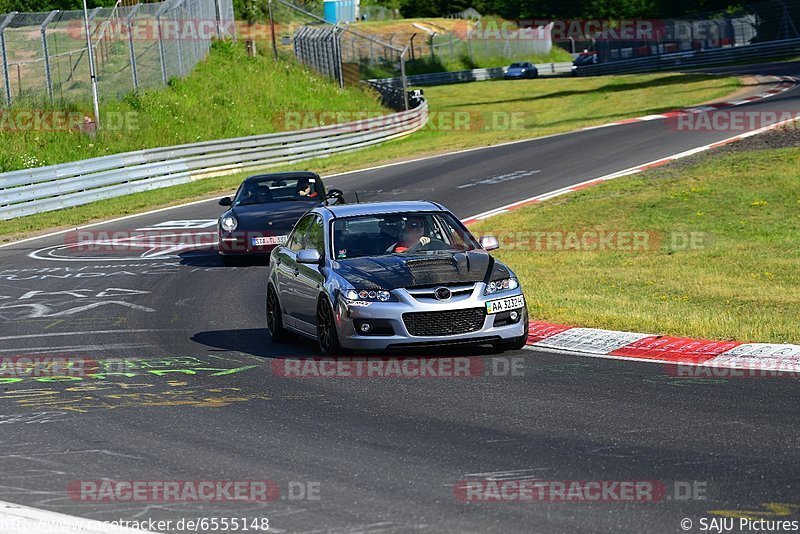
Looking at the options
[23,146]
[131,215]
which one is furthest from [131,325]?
[23,146]

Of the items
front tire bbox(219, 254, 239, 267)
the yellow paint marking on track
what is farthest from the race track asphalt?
front tire bbox(219, 254, 239, 267)

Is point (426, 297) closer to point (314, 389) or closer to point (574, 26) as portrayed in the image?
point (314, 389)

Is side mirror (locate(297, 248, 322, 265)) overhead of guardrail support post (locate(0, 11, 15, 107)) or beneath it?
beneath

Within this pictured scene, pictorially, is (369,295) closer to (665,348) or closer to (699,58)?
(665,348)

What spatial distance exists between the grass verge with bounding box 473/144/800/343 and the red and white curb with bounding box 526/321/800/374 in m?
0.36

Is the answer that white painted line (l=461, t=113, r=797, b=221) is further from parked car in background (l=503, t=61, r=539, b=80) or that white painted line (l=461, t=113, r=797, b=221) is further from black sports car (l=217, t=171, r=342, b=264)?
parked car in background (l=503, t=61, r=539, b=80)

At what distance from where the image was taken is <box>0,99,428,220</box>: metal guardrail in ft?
96.1

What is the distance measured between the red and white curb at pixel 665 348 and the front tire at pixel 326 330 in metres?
1.90

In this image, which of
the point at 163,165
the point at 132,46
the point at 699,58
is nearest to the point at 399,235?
the point at 163,165

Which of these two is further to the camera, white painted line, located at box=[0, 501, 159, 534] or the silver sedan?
the silver sedan

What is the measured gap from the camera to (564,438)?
748 centimetres

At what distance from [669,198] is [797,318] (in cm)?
1102

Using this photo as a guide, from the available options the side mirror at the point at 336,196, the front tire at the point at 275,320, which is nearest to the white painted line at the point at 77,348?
the front tire at the point at 275,320

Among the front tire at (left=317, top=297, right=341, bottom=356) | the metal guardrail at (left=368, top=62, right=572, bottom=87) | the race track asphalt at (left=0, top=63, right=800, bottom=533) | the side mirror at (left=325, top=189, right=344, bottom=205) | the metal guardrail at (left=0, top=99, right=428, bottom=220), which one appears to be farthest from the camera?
the metal guardrail at (left=368, top=62, right=572, bottom=87)
